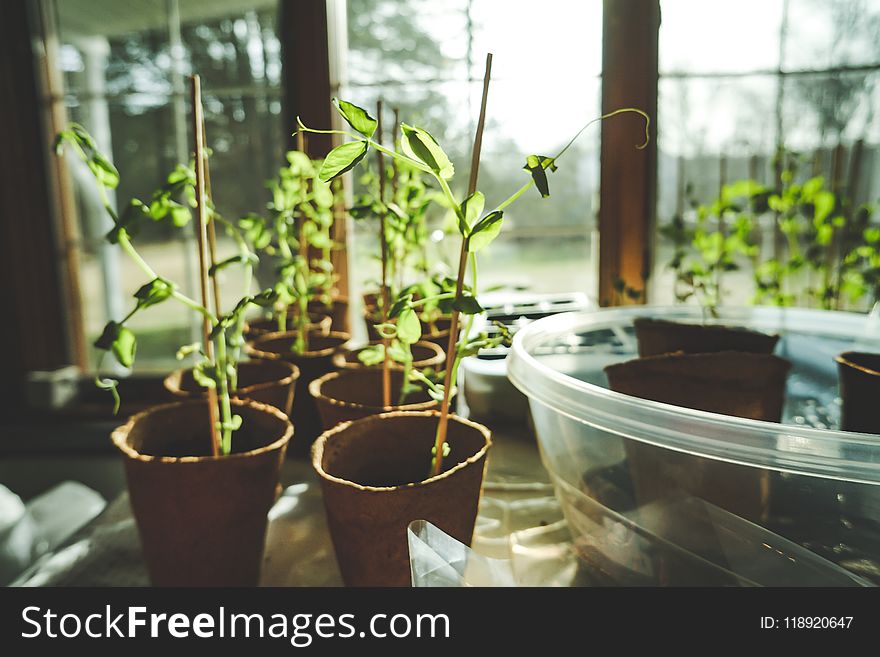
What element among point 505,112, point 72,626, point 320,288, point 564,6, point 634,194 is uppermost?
point 564,6

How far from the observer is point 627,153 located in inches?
56.9

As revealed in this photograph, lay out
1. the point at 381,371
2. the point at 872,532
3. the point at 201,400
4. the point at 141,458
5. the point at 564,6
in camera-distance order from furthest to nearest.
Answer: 1. the point at 564,6
2. the point at 381,371
3. the point at 201,400
4. the point at 141,458
5. the point at 872,532

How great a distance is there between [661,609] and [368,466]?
34cm

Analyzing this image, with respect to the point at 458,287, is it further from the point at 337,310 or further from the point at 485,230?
the point at 337,310

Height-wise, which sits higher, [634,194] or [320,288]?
[634,194]

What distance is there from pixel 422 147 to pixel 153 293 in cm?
34

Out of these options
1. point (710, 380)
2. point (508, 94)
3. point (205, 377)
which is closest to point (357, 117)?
point (205, 377)

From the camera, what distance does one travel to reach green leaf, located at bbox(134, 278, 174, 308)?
630mm

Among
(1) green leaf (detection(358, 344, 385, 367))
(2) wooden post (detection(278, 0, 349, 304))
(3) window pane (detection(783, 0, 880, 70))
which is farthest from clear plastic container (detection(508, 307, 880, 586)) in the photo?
(3) window pane (detection(783, 0, 880, 70))

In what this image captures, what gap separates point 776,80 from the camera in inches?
56.7

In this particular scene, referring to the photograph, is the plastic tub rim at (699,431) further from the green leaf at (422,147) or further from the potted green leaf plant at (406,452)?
the green leaf at (422,147)

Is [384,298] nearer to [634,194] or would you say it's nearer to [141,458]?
[141,458]

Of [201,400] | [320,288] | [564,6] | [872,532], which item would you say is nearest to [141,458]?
[201,400]

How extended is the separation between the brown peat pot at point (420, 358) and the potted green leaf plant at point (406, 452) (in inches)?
7.4
